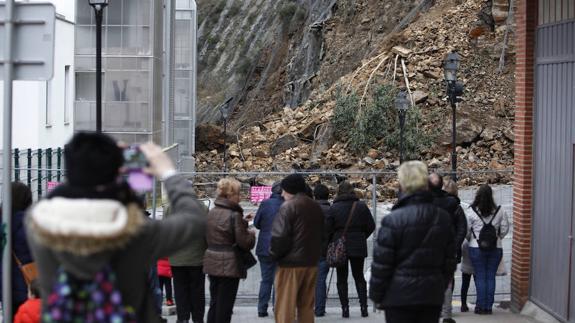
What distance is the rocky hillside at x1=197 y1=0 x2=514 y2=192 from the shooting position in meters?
35.1

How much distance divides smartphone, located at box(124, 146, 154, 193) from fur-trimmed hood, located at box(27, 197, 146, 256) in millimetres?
218

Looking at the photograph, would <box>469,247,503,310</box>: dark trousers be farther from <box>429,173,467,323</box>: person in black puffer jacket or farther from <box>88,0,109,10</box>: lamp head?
<box>88,0,109,10</box>: lamp head

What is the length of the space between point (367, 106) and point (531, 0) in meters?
24.2

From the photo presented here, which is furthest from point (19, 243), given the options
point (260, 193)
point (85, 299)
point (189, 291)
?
point (260, 193)

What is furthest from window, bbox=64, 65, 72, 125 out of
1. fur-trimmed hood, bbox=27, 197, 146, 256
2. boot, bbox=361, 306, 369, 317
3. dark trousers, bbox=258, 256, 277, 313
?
fur-trimmed hood, bbox=27, 197, 146, 256

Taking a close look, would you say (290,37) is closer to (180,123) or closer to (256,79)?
(256,79)

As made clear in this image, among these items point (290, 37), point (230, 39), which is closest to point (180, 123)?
point (290, 37)

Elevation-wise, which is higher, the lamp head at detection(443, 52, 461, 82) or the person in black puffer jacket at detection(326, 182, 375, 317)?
the lamp head at detection(443, 52, 461, 82)

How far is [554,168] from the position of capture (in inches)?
428

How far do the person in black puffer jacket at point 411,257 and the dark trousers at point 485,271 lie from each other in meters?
4.56

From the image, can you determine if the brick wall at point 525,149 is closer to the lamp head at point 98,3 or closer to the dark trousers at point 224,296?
the dark trousers at point 224,296

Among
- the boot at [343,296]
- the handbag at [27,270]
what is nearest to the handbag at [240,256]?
the boot at [343,296]

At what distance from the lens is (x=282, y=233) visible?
30.4 ft

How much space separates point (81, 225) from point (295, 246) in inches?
223
